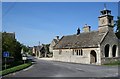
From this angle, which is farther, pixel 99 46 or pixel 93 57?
pixel 93 57

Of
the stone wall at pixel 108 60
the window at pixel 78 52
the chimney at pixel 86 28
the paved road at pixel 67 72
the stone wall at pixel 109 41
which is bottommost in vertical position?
the paved road at pixel 67 72

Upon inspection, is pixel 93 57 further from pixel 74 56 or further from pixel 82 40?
pixel 82 40

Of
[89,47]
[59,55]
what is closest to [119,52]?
[89,47]

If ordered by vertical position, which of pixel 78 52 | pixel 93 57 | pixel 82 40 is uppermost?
pixel 82 40

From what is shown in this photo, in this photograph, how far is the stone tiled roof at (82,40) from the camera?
4797cm

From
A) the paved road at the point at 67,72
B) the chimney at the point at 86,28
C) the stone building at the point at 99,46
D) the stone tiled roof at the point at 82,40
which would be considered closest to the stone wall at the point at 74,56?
the stone building at the point at 99,46

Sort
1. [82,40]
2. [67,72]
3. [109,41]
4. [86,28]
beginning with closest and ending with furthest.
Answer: [67,72] → [109,41] → [82,40] → [86,28]

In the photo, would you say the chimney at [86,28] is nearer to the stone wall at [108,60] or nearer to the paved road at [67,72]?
the stone wall at [108,60]

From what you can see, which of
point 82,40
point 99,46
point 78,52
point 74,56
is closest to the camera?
point 99,46

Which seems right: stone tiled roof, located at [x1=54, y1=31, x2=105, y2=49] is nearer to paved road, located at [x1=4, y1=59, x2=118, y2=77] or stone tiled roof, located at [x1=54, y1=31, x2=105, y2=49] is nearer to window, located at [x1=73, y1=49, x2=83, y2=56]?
window, located at [x1=73, y1=49, x2=83, y2=56]

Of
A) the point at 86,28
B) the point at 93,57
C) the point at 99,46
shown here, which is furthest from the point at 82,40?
the point at 99,46

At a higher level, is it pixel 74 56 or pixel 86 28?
pixel 86 28

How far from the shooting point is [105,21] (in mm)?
48188

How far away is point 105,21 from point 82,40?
797 cm
